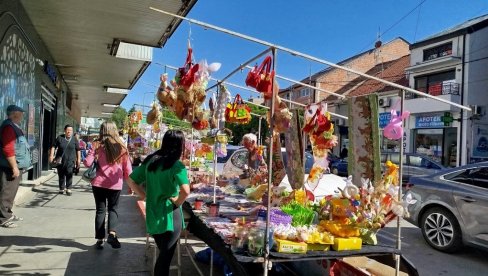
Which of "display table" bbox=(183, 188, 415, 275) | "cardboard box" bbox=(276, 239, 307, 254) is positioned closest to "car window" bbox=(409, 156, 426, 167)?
"display table" bbox=(183, 188, 415, 275)

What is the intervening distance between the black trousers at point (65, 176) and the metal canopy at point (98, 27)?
3548 mm

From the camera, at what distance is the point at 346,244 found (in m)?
3.40

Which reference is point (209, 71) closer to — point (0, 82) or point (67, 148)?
point (0, 82)

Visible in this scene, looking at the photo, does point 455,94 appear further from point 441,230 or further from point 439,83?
point 441,230

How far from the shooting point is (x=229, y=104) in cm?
623

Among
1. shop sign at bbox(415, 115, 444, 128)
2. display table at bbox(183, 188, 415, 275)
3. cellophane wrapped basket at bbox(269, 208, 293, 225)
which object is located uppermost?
shop sign at bbox(415, 115, 444, 128)

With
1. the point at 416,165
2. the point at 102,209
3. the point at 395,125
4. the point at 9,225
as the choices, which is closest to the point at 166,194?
the point at 395,125

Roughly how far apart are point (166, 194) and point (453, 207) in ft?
16.7

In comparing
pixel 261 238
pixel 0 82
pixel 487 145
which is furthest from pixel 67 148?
pixel 487 145

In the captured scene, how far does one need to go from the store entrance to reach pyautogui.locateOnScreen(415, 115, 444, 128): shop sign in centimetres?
33

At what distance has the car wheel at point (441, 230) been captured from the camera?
21.2 ft

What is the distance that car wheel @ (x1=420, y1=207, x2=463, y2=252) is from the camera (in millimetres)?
6461

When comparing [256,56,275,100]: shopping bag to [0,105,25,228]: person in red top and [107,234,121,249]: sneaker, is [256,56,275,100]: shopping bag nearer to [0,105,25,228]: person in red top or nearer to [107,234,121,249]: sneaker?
[107,234,121,249]: sneaker

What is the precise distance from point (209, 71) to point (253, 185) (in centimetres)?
208
